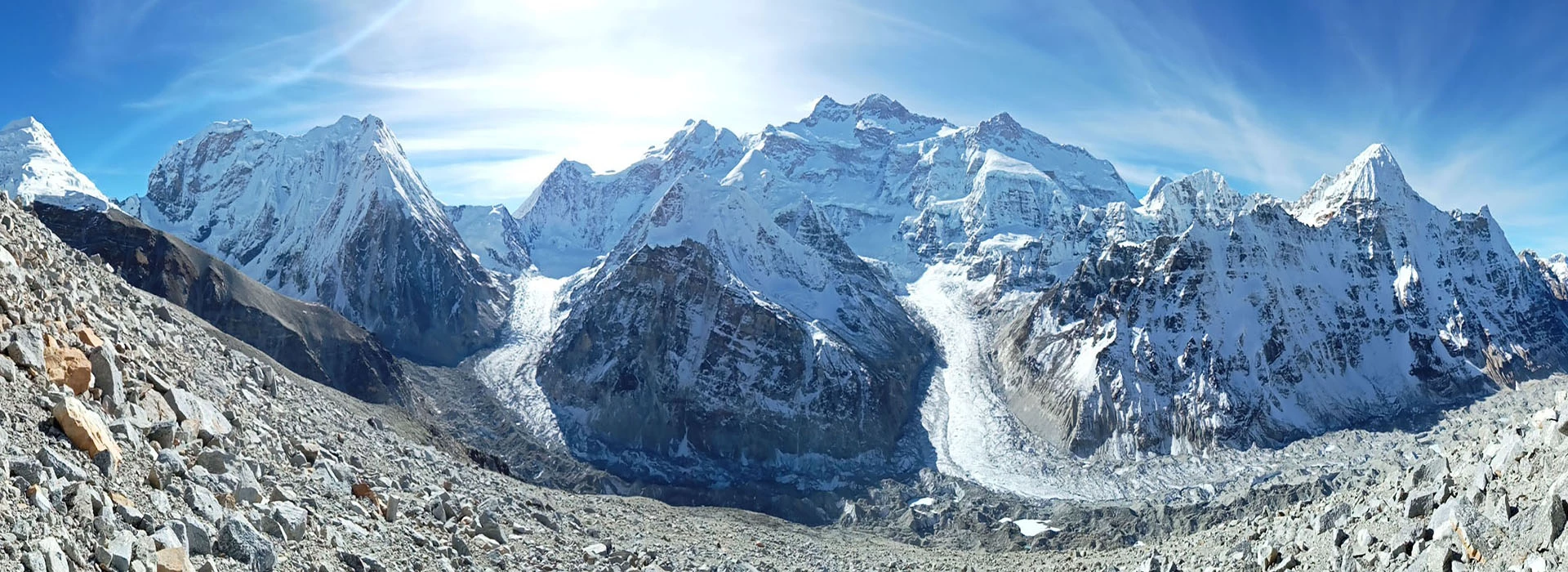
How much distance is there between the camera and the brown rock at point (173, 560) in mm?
14016

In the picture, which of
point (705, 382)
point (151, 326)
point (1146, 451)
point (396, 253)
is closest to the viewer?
point (151, 326)

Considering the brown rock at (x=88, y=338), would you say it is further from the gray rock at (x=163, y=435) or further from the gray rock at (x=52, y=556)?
the gray rock at (x=52, y=556)

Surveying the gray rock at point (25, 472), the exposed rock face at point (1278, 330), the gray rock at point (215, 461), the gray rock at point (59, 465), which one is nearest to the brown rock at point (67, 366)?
the gray rock at point (215, 461)

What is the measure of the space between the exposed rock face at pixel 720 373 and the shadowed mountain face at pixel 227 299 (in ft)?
95.3

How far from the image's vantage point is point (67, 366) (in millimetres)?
18047

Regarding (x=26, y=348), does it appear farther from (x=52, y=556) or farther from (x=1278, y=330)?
(x=1278, y=330)

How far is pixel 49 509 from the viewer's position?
A: 13391 mm

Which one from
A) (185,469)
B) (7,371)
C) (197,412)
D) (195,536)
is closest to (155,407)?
(197,412)

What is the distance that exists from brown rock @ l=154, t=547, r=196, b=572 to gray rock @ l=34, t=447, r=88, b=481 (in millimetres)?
2046

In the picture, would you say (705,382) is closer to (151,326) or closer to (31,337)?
(151,326)

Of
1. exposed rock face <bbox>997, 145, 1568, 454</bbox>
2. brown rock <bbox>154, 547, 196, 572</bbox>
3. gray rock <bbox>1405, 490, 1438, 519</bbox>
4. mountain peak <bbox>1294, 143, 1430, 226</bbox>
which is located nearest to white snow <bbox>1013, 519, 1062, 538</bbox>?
exposed rock face <bbox>997, 145, 1568, 454</bbox>

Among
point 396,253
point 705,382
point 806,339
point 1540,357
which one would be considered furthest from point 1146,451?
point 396,253

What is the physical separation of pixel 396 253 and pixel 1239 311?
16662cm

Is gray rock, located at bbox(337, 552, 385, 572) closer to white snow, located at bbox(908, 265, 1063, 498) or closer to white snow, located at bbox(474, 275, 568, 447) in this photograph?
white snow, located at bbox(908, 265, 1063, 498)
